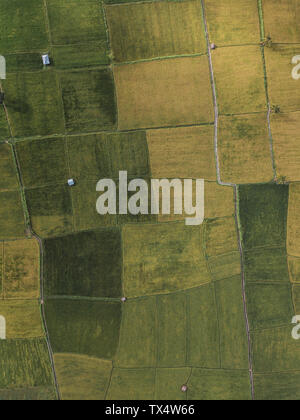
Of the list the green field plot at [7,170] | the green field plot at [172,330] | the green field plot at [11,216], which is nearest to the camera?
the green field plot at [7,170]

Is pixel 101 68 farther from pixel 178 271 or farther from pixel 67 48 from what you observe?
pixel 178 271

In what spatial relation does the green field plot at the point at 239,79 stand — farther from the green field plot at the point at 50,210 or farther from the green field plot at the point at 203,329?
the green field plot at the point at 203,329

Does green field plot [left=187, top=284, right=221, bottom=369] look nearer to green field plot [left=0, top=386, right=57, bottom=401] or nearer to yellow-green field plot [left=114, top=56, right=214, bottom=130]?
green field plot [left=0, top=386, right=57, bottom=401]

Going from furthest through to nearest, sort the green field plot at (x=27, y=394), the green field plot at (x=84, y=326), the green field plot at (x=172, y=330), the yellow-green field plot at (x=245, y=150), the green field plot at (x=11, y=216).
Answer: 1. the green field plot at (x=172, y=330)
2. the green field plot at (x=27, y=394)
3. the green field plot at (x=84, y=326)
4. the yellow-green field plot at (x=245, y=150)
5. the green field plot at (x=11, y=216)

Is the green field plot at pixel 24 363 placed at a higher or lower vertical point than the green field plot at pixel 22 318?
lower

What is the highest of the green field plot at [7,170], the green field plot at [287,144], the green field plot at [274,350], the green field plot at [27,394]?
the green field plot at [287,144]

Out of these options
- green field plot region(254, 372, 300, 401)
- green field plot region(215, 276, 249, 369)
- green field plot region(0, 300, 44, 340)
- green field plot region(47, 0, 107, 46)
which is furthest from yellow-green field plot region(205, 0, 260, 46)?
green field plot region(254, 372, 300, 401)

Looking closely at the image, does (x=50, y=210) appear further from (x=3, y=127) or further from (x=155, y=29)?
(x=155, y=29)

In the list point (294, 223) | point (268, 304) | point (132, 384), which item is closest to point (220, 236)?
point (294, 223)

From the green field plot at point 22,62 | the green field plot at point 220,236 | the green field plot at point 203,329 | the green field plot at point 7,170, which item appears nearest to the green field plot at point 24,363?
the green field plot at point 203,329
